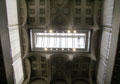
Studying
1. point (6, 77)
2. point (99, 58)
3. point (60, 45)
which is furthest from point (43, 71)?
point (99, 58)

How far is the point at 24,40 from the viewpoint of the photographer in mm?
7965

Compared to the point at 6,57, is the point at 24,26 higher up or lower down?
higher up

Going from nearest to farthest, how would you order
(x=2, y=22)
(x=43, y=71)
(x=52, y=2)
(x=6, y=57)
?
1. (x=2, y=22)
2. (x=6, y=57)
3. (x=52, y=2)
4. (x=43, y=71)

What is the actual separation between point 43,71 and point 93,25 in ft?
19.0

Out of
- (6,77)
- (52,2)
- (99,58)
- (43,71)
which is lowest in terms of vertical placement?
(43,71)

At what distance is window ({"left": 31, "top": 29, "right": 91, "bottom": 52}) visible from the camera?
8.11m

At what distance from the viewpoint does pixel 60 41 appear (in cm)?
827

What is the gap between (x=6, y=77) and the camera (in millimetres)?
5742

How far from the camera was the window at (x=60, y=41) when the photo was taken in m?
8.11

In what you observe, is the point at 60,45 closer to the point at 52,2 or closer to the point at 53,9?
the point at 53,9

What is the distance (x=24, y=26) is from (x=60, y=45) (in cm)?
328

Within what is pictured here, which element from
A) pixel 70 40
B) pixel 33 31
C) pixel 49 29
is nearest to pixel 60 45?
pixel 70 40

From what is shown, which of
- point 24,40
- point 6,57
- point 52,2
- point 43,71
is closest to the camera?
point 6,57

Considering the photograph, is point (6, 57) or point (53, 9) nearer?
point (6, 57)
